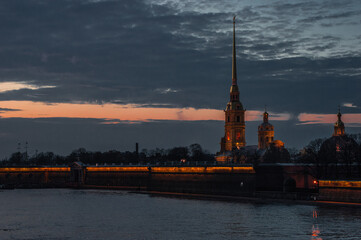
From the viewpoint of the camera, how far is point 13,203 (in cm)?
10356

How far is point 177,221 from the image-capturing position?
73.0m

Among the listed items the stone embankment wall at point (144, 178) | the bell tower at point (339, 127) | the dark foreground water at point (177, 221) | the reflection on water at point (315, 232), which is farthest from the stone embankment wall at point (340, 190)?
the bell tower at point (339, 127)

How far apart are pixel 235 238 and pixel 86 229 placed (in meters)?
17.5

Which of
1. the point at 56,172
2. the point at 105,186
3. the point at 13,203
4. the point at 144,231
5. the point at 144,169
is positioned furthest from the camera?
the point at 56,172

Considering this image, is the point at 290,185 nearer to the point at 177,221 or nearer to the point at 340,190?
the point at 340,190

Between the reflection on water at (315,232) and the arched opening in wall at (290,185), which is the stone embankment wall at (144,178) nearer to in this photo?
the arched opening in wall at (290,185)

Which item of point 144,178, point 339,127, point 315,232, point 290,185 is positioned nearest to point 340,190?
point 290,185

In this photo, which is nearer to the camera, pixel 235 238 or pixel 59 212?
pixel 235 238

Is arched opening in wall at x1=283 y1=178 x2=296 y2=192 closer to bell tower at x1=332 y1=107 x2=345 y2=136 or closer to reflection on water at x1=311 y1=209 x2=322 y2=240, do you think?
reflection on water at x1=311 y1=209 x2=322 y2=240

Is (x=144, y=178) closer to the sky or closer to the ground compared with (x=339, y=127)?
closer to the ground

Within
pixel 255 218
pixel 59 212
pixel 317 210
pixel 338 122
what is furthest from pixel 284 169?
pixel 338 122

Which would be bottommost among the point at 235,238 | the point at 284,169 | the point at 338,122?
the point at 235,238

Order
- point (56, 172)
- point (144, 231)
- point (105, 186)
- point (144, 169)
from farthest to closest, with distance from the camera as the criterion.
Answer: point (56, 172) < point (105, 186) < point (144, 169) < point (144, 231)

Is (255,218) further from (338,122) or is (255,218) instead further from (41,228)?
(338,122)
